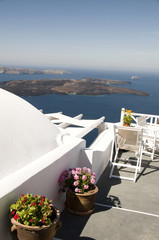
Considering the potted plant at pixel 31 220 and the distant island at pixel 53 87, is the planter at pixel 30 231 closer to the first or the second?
the potted plant at pixel 31 220

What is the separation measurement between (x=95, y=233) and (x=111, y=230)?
0.22 meters

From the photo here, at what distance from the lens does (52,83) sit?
87062 millimetres

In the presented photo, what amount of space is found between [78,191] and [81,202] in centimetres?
17

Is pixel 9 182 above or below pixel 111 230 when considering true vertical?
above

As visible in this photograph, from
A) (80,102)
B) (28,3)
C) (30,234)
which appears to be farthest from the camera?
(28,3)

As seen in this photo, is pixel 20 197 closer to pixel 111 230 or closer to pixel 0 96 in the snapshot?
pixel 111 230

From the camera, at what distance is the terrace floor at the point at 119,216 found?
3.11 m

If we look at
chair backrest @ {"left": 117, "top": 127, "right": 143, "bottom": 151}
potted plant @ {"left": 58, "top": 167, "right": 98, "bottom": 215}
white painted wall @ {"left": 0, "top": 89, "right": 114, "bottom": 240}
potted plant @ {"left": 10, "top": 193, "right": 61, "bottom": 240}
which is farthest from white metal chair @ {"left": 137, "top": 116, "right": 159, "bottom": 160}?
potted plant @ {"left": 10, "top": 193, "right": 61, "bottom": 240}

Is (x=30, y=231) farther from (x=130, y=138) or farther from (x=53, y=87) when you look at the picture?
(x=53, y=87)

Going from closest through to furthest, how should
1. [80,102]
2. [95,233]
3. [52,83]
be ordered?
[95,233]
[52,83]
[80,102]

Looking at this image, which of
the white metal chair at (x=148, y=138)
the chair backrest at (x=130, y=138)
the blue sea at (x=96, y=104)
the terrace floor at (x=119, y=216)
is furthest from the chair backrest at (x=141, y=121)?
the blue sea at (x=96, y=104)

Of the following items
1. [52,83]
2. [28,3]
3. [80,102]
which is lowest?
[80,102]

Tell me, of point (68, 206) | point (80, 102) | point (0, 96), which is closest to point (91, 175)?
point (68, 206)

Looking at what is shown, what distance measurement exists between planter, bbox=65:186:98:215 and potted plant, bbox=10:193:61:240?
1120mm
